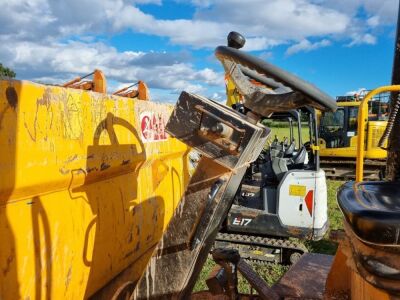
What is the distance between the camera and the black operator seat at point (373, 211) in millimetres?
1328

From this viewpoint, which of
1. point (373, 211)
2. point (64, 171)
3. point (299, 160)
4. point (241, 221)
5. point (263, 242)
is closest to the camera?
point (373, 211)

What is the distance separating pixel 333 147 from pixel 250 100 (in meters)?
12.6

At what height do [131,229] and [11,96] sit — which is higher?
[11,96]

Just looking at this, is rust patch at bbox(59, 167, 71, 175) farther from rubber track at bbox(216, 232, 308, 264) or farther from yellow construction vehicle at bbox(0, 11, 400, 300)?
rubber track at bbox(216, 232, 308, 264)

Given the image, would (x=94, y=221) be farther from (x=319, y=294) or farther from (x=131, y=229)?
(x=319, y=294)

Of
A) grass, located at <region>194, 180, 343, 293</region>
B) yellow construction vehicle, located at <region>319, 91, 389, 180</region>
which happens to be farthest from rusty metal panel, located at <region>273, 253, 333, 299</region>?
yellow construction vehicle, located at <region>319, 91, 389, 180</region>

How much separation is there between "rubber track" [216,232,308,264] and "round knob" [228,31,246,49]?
452cm

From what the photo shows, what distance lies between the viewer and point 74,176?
1.77 m

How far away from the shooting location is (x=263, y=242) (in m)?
5.76

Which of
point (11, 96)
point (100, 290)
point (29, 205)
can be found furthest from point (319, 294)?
point (11, 96)

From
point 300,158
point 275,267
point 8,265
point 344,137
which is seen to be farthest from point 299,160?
point 344,137

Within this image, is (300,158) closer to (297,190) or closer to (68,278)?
(297,190)

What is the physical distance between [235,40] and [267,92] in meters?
0.23

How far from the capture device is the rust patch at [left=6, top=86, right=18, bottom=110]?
4.75 ft
